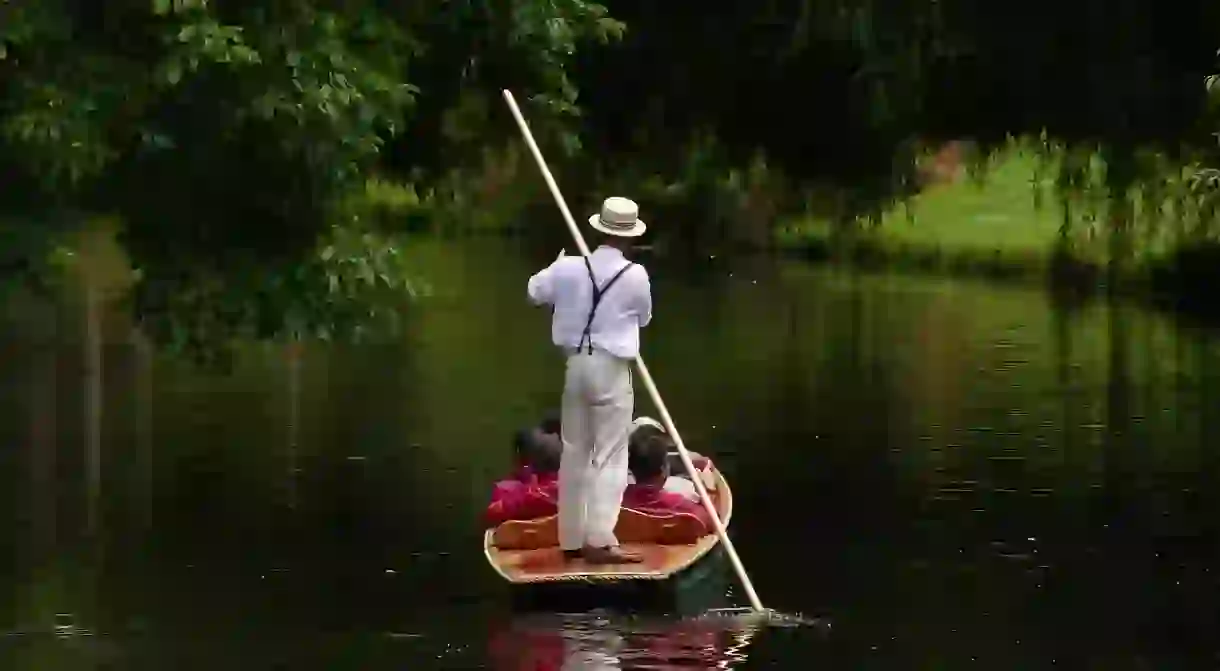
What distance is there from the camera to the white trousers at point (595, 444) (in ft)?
41.5

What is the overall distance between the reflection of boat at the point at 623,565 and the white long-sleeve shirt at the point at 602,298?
3.50ft

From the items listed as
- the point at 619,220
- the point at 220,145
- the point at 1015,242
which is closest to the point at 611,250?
the point at 619,220

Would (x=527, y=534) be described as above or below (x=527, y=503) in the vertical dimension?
below

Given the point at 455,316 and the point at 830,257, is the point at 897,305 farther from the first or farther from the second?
the point at 830,257

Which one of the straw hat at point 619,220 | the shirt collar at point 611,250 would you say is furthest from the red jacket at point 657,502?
the straw hat at point 619,220

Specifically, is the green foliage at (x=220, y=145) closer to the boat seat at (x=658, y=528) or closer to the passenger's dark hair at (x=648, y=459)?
the passenger's dark hair at (x=648, y=459)

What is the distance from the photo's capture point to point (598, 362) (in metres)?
12.6

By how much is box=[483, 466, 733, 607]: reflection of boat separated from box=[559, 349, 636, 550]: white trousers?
9.4 inches

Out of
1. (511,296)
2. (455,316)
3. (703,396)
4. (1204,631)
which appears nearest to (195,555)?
(1204,631)

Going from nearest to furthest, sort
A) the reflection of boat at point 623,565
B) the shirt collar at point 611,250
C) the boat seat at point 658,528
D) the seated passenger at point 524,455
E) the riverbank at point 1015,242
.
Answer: the reflection of boat at point 623,565, the shirt collar at point 611,250, the boat seat at point 658,528, the seated passenger at point 524,455, the riverbank at point 1015,242

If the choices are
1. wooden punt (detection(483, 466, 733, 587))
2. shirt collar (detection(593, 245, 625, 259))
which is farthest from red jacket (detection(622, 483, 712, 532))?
shirt collar (detection(593, 245, 625, 259))

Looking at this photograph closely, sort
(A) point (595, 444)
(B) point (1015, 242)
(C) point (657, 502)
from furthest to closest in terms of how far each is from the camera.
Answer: (B) point (1015, 242), (C) point (657, 502), (A) point (595, 444)

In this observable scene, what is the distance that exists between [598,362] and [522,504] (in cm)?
126

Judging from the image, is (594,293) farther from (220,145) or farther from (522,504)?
(220,145)
